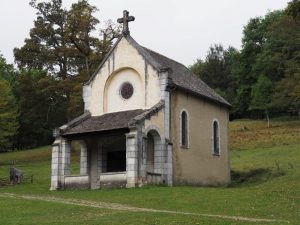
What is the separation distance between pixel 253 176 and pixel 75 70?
3273 centimetres

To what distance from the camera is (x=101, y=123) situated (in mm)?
36844

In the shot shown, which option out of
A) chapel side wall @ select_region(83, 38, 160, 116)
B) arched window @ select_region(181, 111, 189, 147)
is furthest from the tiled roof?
arched window @ select_region(181, 111, 189, 147)

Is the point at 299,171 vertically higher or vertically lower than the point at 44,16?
lower

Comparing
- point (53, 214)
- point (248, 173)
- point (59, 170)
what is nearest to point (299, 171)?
point (248, 173)

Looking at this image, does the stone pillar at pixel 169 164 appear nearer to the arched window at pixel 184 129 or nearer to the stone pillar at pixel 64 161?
the arched window at pixel 184 129

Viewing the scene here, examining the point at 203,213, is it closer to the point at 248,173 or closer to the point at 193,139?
the point at 193,139

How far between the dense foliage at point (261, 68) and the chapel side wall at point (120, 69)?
38.7 metres

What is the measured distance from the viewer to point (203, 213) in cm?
2309

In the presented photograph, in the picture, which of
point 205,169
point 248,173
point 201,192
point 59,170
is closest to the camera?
point 201,192

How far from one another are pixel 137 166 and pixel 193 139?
704 cm

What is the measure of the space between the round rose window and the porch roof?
1257 millimetres

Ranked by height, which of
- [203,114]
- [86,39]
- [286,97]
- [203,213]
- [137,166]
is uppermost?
[86,39]

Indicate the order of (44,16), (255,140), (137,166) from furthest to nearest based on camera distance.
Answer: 1. (44,16)
2. (255,140)
3. (137,166)

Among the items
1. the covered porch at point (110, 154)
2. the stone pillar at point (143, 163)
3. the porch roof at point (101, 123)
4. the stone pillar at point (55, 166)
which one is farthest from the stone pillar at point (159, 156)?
the stone pillar at point (55, 166)
